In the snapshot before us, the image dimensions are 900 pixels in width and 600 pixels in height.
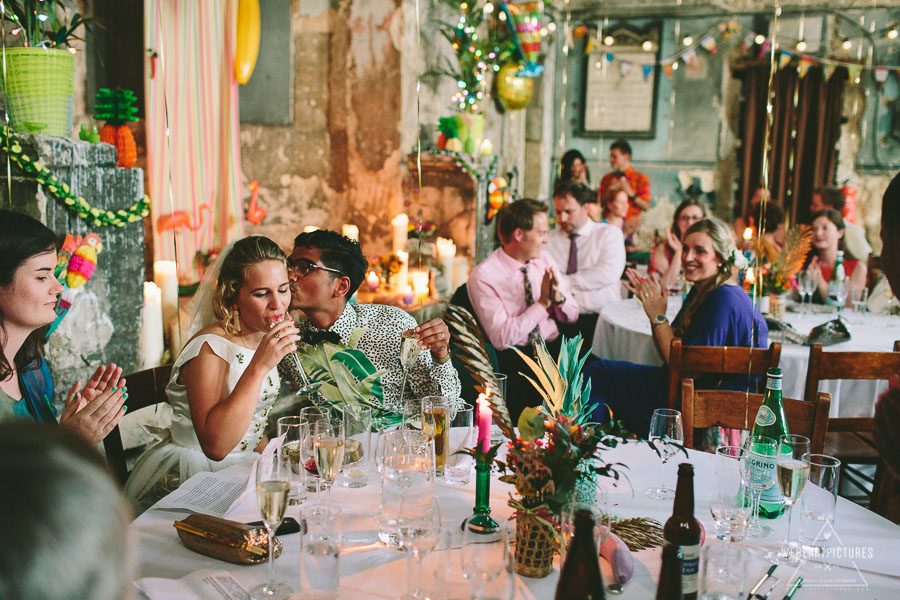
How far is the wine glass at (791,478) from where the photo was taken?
50.3 inches

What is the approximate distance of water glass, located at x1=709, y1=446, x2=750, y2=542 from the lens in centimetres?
132

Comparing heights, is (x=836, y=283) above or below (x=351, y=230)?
below

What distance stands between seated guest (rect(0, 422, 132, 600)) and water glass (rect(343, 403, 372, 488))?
0.97m

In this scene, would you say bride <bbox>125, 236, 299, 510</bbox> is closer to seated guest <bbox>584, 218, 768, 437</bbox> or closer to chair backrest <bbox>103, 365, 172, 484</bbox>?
chair backrest <bbox>103, 365, 172, 484</bbox>

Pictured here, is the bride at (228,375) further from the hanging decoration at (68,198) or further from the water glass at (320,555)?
the hanging decoration at (68,198)

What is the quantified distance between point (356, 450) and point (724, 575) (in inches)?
31.6

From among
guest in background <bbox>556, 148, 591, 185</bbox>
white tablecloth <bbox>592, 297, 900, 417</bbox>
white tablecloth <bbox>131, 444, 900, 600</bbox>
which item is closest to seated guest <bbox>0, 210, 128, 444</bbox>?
white tablecloth <bbox>131, 444, 900, 600</bbox>

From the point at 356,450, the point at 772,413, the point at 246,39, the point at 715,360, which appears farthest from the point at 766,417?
the point at 246,39

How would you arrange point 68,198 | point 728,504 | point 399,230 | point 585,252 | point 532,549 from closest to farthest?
1. point 532,549
2. point 728,504
3. point 68,198
4. point 585,252
5. point 399,230

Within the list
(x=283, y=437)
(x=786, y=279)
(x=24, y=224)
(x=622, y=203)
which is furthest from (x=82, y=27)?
(x=622, y=203)

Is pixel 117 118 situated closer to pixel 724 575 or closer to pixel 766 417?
pixel 766 417

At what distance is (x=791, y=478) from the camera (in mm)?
1345

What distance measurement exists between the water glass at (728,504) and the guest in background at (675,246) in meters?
3.39

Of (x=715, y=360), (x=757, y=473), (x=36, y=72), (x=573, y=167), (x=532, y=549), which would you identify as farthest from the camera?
(x=573, y=167)
